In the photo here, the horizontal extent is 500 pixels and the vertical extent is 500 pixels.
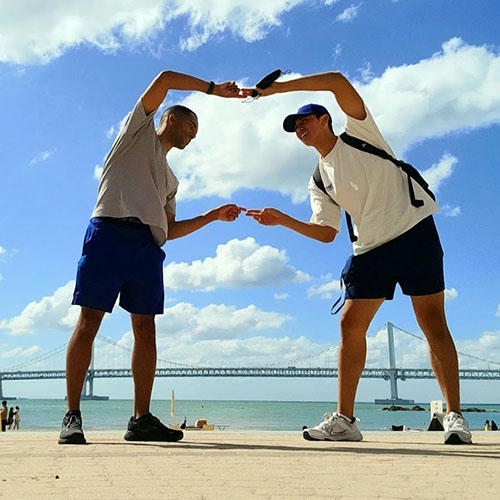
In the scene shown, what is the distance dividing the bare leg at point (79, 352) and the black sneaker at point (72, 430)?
62mm

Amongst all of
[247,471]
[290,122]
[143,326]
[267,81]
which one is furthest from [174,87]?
[247,471]

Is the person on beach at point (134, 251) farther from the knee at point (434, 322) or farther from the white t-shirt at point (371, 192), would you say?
the knee at point (434, 322)

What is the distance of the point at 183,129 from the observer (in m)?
3.90

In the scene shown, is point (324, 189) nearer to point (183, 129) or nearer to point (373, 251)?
point (373, 251)

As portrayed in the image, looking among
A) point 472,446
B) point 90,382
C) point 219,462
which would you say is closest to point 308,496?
point 219,462

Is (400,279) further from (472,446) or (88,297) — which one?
(88,297)

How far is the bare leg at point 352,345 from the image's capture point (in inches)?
150

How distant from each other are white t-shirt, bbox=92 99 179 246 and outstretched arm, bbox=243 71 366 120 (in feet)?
1.85

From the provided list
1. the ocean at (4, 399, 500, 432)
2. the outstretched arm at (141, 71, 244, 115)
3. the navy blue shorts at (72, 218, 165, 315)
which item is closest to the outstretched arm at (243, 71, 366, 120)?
the outstretched arm at (141, 71, 244, 115)

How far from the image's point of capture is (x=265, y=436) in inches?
158

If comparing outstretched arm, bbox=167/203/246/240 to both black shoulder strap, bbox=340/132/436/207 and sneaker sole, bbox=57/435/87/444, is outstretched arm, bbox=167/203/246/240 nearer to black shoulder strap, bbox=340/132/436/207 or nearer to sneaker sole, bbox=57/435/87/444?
black shoulder strap, bbox=340/132/436/207

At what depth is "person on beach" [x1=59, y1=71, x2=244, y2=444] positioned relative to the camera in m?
3.46

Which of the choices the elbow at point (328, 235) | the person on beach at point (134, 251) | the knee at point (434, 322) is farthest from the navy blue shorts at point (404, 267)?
the person on beach at point (134, 251)

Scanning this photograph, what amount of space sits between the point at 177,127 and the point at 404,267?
1437 mm
